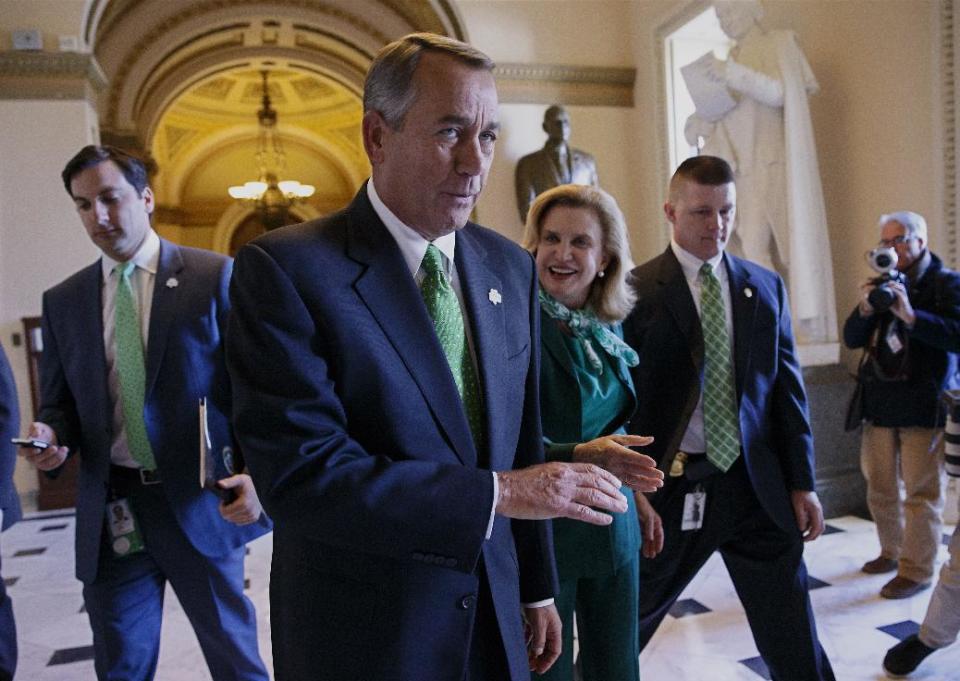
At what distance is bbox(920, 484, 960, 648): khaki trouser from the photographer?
2648 millimetres

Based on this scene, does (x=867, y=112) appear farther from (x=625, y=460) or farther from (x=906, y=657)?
(x=625, y=460)

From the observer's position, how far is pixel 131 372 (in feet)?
7.32

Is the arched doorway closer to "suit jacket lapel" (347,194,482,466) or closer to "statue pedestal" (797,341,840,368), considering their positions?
"statue pedestal" (797,341,840,368)

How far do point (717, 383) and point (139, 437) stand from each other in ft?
5.44

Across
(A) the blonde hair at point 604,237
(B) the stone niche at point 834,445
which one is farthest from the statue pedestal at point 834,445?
(A) the blonde hair at point 604,237

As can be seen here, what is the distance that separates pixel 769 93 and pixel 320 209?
575 inches

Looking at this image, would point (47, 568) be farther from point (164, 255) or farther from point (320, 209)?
point (320, 209)

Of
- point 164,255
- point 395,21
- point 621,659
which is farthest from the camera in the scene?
point 395,21

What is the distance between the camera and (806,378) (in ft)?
16.1

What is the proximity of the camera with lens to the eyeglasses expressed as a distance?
6.4 inches

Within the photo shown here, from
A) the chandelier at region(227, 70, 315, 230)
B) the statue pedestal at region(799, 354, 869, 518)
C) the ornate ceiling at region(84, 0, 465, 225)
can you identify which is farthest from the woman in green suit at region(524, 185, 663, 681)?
the chandelier at region(227, 70, 315, 230)

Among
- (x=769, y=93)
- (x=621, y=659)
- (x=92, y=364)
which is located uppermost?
(x=769, y=93)

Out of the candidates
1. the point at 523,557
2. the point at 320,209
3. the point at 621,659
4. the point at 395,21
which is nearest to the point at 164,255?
the point at 523,557

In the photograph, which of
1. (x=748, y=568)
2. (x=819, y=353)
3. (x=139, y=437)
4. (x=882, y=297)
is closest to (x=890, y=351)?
(x=882, y=297)
